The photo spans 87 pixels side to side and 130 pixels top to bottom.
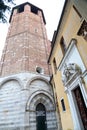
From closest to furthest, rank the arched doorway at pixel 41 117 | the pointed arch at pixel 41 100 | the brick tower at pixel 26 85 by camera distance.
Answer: the brick tower at pixel 26 85 → the arched doorway at pixel 41 117 → the pointed arch at pixel 41 100

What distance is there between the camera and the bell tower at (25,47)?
38.4ft

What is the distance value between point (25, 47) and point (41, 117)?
666cm

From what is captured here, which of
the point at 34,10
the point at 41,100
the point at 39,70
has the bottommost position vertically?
the point at 41,100

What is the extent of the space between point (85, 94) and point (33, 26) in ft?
41.3

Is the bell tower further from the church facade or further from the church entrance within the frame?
the church entrance

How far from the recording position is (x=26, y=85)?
1007 centimetres

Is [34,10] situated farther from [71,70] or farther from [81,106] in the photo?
[81,106]

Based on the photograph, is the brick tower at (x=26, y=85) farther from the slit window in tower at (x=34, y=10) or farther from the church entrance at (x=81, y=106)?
the slit window in tower at (x=34, y=10)

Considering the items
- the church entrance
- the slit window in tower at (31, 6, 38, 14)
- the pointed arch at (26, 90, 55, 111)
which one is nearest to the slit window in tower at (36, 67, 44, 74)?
the pointed arch at (26, 90, 55, 111)

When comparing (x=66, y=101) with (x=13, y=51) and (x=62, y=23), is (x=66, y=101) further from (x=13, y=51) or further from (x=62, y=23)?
(x=13, y=51)

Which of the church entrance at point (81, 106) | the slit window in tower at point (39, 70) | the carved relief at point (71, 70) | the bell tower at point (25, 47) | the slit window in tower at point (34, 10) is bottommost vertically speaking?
the church entrance at point (81, 106)

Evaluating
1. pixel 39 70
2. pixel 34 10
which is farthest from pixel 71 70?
pixel 34 10

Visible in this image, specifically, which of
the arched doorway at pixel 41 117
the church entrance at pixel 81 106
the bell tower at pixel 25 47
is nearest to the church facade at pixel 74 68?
the church entrance at pixel 81 106

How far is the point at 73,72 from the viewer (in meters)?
5.75
